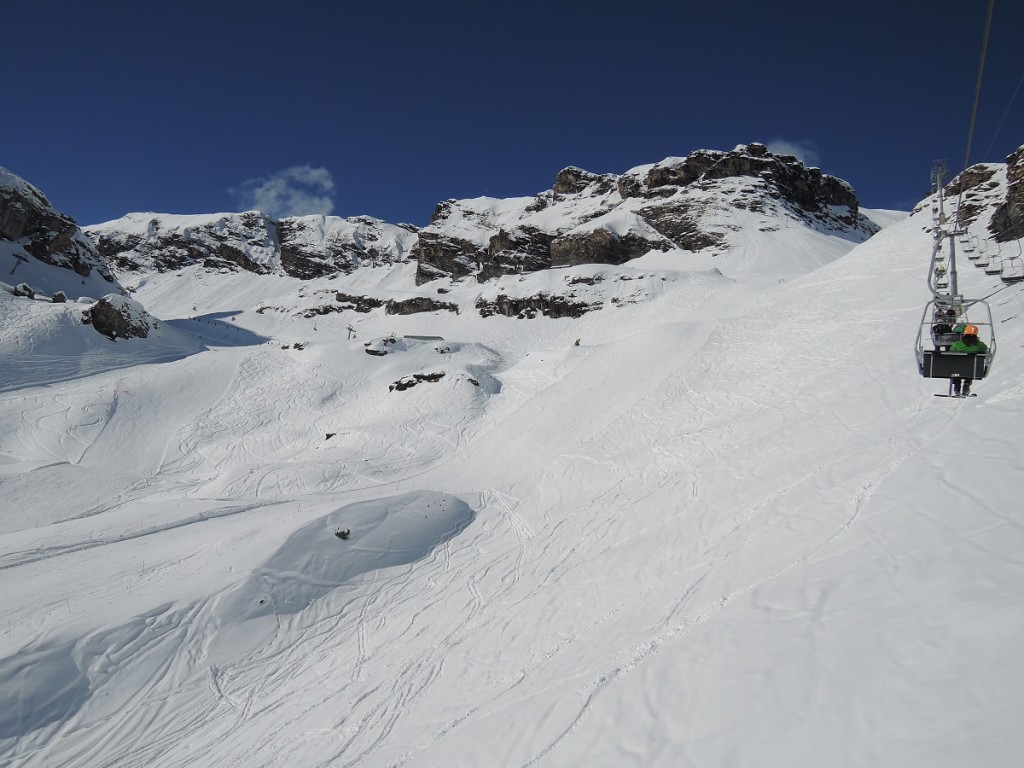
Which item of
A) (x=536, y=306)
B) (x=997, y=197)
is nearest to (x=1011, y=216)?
(x=997, y=197)

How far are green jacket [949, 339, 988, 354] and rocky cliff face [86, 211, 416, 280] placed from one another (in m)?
114

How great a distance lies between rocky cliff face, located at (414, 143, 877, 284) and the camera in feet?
247

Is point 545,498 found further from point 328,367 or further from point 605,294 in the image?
point 605,294

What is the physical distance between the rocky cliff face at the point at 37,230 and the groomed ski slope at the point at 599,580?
155 feet

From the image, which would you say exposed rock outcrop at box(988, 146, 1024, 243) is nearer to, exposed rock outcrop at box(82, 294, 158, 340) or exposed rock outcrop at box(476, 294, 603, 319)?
exposed rock outcrop at box(476, 294, 603, 319)

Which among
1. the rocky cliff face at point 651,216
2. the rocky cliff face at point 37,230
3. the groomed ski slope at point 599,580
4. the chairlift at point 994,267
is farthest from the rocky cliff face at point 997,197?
the rocky cliff face at point 37,230

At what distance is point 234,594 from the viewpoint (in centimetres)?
1076

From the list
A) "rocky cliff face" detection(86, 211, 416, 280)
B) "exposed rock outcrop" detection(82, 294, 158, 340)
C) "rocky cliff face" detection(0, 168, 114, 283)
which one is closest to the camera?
"exposed rock outcrop" detection(82, 294, 158, 340)

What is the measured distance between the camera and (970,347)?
8.34 metres

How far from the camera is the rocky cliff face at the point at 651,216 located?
7531cm

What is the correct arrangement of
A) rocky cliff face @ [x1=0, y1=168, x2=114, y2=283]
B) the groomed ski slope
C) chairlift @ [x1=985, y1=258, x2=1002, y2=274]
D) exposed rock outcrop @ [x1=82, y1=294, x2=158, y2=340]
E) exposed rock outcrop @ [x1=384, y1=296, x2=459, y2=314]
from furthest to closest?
exposed rock outcrop @ [x1=384, y1=296, x2=459, y2=314] → rocky cliff face @ [x1=0, y1=168, x2=114, y2=283] → exposed rock outcrop @ [x1=82, y1=294, x2=158, y2=340] → chairlift @ [x1=985, y1=258, x2=1002, y2=274] → the groomed ski slope

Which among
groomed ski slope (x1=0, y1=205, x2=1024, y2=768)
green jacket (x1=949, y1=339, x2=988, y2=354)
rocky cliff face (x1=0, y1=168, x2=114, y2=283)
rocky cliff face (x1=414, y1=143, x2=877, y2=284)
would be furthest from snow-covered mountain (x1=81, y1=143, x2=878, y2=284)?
green jacket (x1=949, y1=339, x2=988, y2=354)

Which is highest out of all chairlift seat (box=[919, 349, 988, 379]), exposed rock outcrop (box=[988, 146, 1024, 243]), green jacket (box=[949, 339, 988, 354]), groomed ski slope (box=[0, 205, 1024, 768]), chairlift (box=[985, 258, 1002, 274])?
exposed rock outcrop (box=[988, 146, 1024, 243])

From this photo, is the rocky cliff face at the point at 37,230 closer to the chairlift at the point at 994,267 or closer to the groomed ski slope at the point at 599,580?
the groomed ski slope at the point at 599,580
